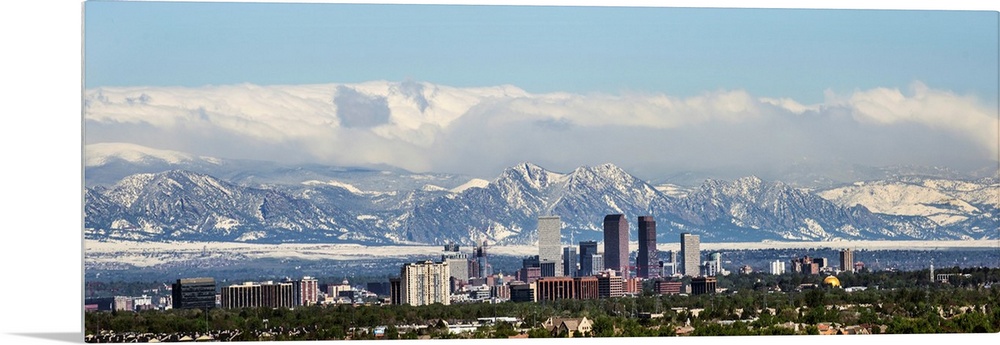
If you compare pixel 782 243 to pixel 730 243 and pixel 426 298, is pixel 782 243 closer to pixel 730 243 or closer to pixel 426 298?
pixel 730 243

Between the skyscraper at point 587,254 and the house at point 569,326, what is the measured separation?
488cm

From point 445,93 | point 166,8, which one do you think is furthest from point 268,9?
point 445,93

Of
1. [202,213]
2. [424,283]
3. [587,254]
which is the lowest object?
[424,283]

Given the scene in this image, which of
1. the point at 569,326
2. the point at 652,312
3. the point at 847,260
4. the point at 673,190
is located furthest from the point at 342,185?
the point at 847,260

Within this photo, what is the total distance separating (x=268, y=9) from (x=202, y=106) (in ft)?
7.31

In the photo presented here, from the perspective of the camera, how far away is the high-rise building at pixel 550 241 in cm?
2753

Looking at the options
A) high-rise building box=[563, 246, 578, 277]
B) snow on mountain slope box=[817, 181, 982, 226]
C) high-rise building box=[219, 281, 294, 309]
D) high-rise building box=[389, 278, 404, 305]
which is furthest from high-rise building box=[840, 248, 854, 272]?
high-rise building box=[219, 281, 294, 309]

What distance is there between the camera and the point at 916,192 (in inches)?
1038

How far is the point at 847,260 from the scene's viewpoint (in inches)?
1089

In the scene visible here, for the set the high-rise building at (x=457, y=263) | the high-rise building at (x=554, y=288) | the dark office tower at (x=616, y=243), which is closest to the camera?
the high-rise building at (x=554, y=288)

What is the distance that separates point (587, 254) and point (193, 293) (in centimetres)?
676

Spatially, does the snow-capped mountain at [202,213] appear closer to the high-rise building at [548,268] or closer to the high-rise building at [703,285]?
the high-rise building at [548,268]

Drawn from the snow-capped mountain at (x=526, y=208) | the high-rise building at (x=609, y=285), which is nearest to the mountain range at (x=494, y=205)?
the snow-capped mountain at (x=526, y=208)

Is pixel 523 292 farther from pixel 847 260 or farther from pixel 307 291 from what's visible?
pixel 847 260
